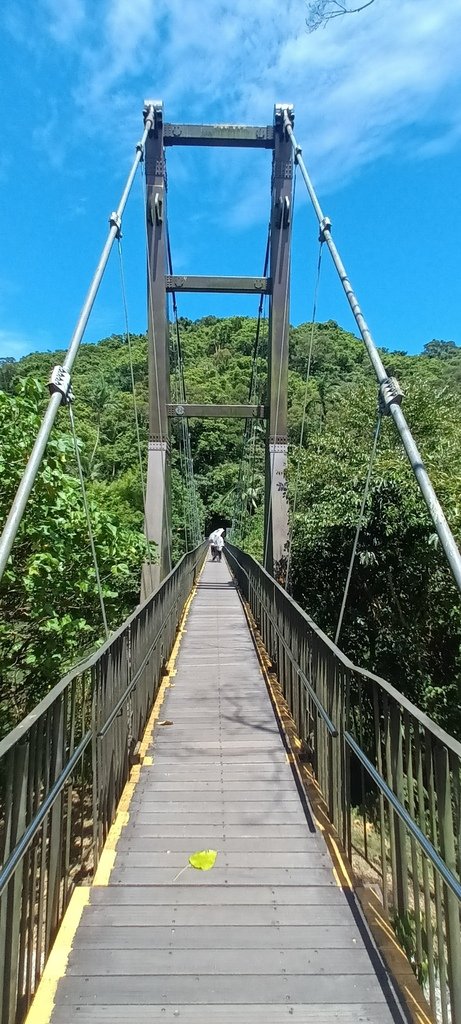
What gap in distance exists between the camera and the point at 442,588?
9.29 meters

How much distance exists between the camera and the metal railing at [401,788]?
1.99 meters

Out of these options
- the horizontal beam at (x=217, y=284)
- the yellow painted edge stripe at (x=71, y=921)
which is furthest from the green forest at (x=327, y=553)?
the horizontal beam at (x=217, y=284)

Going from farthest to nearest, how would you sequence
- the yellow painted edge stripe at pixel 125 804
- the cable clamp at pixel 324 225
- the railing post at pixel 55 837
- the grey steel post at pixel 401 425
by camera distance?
the cable clamp at pixel 324 225, the grey steel post at pixel 401 425, the yellow painted edge stripe at pixel 125 804, the railing post at pixel 55 837

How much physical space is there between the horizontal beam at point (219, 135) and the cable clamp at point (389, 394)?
33.4ft

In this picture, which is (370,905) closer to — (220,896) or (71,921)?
(220,896)

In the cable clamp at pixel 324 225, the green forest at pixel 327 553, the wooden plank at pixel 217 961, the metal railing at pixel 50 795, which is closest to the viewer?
the metal railing at pixel 50 795

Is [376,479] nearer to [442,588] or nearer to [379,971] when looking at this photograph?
[442,588]

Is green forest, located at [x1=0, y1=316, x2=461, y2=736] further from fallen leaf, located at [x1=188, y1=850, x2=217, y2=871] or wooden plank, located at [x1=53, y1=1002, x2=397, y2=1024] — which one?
wooden plank, located at [x1=53, y1=1002, x2=397, y2=1024]

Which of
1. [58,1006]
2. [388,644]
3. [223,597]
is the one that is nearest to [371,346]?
[58,1006]

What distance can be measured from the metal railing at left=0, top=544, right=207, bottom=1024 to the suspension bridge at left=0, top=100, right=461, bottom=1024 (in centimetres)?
1

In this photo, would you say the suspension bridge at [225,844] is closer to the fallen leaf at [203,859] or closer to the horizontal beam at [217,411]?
the fallen leaf at [203,859]

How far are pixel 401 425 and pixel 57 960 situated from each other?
3.41m

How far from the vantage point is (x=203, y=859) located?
317cm

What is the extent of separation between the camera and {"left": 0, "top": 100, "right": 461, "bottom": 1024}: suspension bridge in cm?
212
